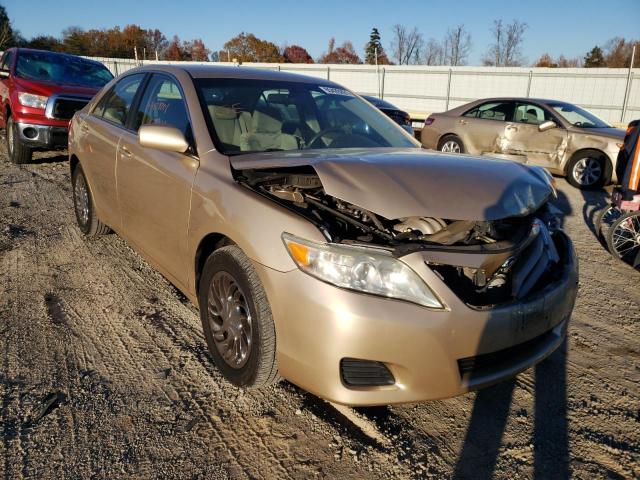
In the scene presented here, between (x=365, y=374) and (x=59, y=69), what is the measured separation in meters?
9.11

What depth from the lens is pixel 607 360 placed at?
309 centimetres

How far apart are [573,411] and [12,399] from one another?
2797 mm

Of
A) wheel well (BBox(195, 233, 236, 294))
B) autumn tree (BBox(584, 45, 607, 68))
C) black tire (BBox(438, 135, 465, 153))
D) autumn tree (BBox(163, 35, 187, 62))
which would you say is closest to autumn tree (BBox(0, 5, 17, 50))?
autumn tree (BBox(163, 35, 187, 62))

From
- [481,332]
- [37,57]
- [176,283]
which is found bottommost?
[176,283]

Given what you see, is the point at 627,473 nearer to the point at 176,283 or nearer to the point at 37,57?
the point at 176,283

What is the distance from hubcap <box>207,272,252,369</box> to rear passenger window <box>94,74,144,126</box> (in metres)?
1.95

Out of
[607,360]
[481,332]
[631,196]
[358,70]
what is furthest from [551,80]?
[481,332]

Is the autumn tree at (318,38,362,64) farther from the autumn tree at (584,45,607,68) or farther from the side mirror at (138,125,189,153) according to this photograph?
the side mirror at (138,125,189,153)

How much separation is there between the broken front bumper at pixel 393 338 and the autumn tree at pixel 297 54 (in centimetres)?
6983

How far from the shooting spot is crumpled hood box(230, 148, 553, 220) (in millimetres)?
2223

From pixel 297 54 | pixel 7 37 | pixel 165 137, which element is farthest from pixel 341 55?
pixel 165 137

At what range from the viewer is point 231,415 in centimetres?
242

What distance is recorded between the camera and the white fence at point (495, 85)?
17984 mm

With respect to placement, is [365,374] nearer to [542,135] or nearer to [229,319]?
[229,319]
